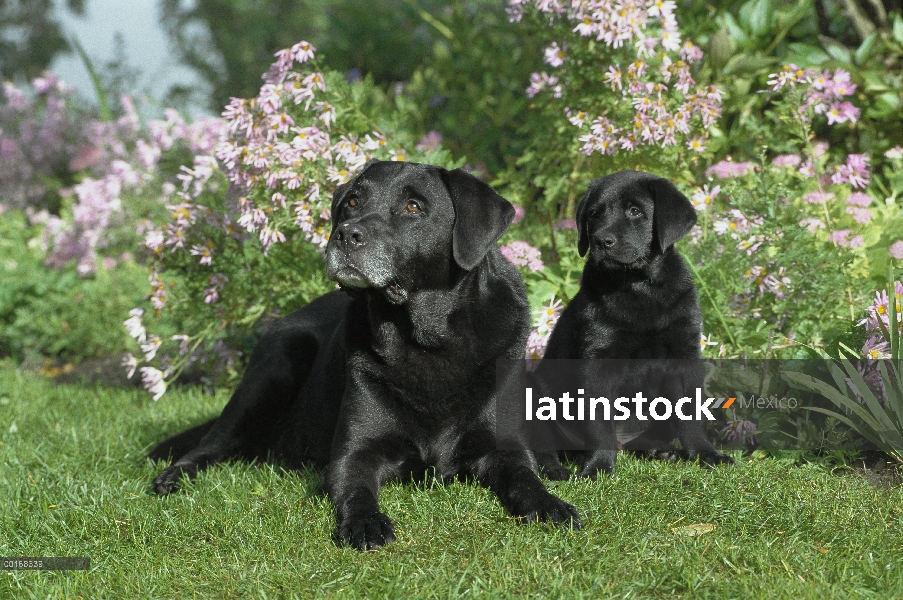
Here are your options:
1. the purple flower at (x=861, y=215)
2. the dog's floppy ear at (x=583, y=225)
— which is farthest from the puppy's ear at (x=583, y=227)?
the purple flower at (x=861, y=215)

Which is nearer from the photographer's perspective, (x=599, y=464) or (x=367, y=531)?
(x=367, y=531)

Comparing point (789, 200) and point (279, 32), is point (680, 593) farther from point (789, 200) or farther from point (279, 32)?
point (279, 32)

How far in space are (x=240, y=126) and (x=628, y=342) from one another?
6.99 feet

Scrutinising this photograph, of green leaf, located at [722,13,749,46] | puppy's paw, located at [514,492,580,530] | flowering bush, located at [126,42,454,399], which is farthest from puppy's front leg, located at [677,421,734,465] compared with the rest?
green leaf, located at [722,13,749,46]

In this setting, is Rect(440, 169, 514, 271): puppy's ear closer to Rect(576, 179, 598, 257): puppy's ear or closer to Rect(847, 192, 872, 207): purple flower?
Rect(576, 179, 598, 257): puppy's ear

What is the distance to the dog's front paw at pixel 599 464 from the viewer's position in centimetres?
331

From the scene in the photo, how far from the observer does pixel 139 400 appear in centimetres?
519

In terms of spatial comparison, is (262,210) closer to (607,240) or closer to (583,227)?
(583,227)

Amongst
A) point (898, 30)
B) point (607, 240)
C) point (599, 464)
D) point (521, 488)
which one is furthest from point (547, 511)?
point (898, 30)

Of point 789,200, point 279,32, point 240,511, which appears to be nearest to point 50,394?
point 240,511

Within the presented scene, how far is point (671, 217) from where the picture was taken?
3.50m

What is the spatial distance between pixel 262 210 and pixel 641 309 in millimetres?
1847

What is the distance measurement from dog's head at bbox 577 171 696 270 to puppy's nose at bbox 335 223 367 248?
1.03 meters

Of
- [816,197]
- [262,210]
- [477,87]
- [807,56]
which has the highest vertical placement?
[477,87]
